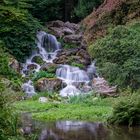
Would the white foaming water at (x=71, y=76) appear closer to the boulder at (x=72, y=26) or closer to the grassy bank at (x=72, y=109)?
the grassy bank at (x=72, y=109)

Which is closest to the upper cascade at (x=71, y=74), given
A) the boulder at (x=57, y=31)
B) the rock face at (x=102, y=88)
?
the rock face at (x=102, y=88)

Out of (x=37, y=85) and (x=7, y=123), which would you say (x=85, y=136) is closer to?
(x=7, y=123)

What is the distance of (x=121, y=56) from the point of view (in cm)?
2311

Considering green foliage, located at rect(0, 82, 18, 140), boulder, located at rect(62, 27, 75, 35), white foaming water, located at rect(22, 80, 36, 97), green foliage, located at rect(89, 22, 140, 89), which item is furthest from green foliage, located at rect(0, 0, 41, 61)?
green foliage, located at rect(0, 82, 18, 140)

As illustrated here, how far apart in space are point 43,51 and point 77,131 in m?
19.0

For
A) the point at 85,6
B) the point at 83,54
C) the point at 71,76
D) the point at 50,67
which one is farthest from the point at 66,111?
the point at 85,6

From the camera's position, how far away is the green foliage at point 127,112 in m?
15.9

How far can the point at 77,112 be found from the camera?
19.6m

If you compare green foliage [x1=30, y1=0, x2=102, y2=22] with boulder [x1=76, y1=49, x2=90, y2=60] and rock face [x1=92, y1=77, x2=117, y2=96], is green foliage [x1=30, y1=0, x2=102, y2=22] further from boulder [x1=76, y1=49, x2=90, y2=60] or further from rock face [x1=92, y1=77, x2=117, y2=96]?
rock face [x1=92, y1=77, x2=117, y2=96]

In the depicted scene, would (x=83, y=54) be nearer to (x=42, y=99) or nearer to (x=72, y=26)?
(x=72, y=26)

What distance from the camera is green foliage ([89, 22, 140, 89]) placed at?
72.2 ft

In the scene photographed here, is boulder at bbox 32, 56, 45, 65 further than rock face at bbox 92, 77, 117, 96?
Yes

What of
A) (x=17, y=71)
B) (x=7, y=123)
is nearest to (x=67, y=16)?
(x=17, y=71)

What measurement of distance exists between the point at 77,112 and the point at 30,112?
223cm
